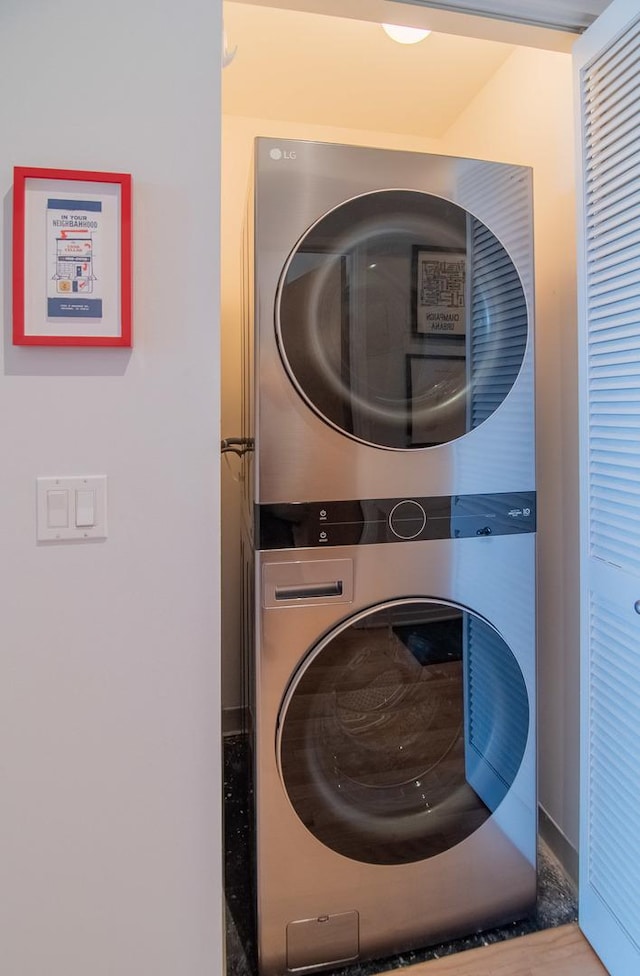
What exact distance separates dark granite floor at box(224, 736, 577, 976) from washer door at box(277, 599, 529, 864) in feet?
0.87

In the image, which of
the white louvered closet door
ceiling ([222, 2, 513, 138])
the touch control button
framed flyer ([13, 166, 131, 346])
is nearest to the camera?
framed flyer ([13, 166, 131, 346])

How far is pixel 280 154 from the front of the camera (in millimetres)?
1145

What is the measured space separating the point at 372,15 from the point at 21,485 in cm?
128

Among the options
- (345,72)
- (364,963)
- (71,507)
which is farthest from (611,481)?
(345,72)

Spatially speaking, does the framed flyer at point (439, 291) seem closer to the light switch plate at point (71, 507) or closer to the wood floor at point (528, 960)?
the light switch plate at point (71, 507)

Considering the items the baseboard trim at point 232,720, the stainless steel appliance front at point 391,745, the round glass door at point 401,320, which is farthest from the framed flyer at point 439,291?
the baseboard trim at point 232,720

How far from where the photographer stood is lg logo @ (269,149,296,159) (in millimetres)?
1141

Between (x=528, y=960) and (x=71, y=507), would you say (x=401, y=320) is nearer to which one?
(x=71, y=507)

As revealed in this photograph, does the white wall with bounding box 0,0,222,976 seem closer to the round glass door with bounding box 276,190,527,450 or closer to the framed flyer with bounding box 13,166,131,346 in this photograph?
the framed flyer with bounding box 13,166,131,346

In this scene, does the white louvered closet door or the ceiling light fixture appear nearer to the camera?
the white louvered closet door

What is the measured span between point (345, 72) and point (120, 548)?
175 centimetres

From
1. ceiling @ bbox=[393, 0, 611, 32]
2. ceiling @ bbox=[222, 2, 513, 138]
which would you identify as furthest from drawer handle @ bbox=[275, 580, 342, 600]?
ceiling @ bbox=[222, 2, 513, 138]

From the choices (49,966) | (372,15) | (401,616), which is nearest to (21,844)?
(49,966)

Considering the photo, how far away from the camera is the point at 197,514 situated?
3.49 ft
